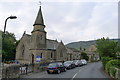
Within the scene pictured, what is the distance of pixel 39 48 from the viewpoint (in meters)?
39.7

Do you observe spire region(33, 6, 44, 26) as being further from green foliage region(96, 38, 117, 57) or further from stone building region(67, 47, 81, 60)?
stone building region(67, 47, 81, 60)

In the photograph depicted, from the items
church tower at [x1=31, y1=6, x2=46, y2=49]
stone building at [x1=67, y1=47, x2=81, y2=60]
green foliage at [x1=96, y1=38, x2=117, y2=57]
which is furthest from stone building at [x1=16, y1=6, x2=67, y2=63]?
green foliage at [x1=96, y1=38, x2=117, y2=57]

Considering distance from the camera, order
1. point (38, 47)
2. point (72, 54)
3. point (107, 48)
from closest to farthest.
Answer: point (107, 48) → point (38, 47) → point (72, 54)

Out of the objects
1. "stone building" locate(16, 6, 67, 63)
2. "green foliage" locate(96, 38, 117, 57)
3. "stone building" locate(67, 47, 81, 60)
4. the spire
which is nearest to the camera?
"green foliage" locate(96, 38, 117, 57)

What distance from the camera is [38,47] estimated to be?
131ft

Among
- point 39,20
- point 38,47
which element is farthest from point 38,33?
point 38,47

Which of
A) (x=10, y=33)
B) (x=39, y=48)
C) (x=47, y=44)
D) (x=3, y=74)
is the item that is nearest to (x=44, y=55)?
(x=39, y=48)

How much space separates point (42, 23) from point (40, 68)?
1845 cm

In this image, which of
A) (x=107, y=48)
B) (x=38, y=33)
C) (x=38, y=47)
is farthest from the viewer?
(x=38, y=33)

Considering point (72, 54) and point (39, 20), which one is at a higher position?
point (39, 20)

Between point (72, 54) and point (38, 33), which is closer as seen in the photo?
point (38, 33)

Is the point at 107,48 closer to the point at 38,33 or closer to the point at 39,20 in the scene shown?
the point at 38,33

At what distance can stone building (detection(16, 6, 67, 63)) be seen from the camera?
39.8 m

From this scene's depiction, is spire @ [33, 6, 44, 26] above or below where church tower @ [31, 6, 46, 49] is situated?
above
